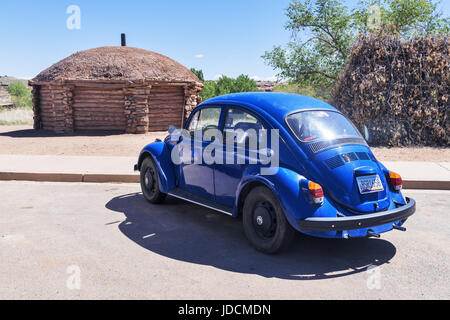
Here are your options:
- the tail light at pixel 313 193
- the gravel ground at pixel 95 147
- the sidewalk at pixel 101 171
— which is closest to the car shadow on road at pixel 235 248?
the tail light at pixel 313 193

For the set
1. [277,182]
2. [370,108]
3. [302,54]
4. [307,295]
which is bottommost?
[307,295]

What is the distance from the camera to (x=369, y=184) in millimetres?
4277

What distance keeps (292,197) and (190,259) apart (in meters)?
1.30

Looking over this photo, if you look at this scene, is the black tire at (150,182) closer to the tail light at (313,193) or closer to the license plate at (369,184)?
the tail light at (313,193)

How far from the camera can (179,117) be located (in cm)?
1938

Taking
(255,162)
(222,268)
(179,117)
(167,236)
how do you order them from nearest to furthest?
(222,268)
(255,162)
(167,236)
(179,117)

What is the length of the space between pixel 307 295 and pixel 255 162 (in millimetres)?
1622

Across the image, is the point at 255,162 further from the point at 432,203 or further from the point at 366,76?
the point at 366,76

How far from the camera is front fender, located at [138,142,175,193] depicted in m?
6.01

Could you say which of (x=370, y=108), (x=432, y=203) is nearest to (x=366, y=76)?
(x=370, y=108)

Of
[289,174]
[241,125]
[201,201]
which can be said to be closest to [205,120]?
[241,125]

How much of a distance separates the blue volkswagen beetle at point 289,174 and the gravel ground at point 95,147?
6.91m

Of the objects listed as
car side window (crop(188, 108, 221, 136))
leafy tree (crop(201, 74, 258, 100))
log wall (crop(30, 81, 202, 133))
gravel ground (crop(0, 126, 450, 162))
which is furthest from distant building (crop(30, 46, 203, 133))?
leafy tree (crop(201, 74, 258, 100))

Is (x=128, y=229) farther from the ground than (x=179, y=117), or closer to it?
closer to it
